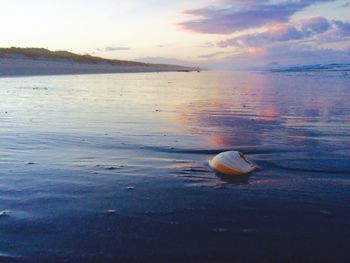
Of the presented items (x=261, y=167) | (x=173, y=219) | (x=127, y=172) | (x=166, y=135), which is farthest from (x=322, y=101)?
(x=173, y=219)

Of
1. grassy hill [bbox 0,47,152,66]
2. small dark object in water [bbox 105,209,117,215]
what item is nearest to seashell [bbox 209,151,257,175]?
small dark object in water [bbox 105,209,117,215]

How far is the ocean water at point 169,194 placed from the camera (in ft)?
10.00

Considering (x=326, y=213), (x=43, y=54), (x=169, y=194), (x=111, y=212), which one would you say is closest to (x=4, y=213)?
(x=111, y=212)

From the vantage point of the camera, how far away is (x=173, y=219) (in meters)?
3.60

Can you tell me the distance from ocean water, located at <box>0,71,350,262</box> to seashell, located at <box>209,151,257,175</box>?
0.13 m

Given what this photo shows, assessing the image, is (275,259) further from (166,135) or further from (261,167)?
(166,135)

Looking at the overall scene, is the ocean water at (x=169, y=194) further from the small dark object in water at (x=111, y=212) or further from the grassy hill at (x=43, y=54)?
the grassy hill at (x=43, y=54)

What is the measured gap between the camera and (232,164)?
5.14 meters

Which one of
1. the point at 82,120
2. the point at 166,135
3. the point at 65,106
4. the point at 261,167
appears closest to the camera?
the point at 261,167

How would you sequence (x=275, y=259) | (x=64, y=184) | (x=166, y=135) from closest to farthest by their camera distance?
(x=275, y=259) → (x=64, y=184) → (x=166, y=135)

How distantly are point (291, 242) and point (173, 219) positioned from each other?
1.03 m

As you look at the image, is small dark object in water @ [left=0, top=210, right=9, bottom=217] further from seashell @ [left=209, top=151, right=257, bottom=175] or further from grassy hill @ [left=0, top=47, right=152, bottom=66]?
grassy hill @ [left=0, top=47, right=152, bottom=66]

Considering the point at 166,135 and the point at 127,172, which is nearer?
the point at 127,172

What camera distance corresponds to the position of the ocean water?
3.05 meters
